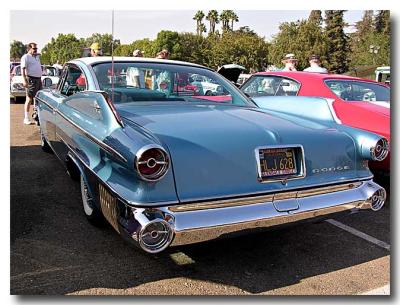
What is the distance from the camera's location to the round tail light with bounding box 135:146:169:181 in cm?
217

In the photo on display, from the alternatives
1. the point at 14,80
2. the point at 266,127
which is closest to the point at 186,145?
the point at 266,127

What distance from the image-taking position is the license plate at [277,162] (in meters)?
2.50

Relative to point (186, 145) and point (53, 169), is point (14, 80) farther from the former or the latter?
point (186, 145)

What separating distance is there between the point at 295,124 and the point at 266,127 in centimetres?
32

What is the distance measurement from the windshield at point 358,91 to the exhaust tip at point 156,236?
3.34 meters

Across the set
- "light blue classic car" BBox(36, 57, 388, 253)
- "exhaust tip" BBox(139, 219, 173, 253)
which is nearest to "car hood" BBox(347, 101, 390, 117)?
"light blue classic car" BBox(36, 57, 388, 253)

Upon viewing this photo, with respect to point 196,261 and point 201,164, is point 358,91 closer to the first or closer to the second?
point 196,261

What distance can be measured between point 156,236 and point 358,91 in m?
3.77

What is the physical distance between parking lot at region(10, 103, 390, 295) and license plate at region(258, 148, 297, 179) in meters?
0.64

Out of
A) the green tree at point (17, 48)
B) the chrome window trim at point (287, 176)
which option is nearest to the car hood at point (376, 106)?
the chrome window trim at point (287, 176)

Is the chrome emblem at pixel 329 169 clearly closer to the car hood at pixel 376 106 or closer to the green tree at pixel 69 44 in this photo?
the car hood at pixel 376 106

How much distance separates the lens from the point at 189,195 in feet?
7.45

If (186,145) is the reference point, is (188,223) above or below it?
below

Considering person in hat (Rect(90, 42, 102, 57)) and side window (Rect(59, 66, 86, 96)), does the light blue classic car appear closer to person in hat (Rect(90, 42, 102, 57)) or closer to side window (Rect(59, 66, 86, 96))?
side window (Rect(59, 66, 86, 96))
